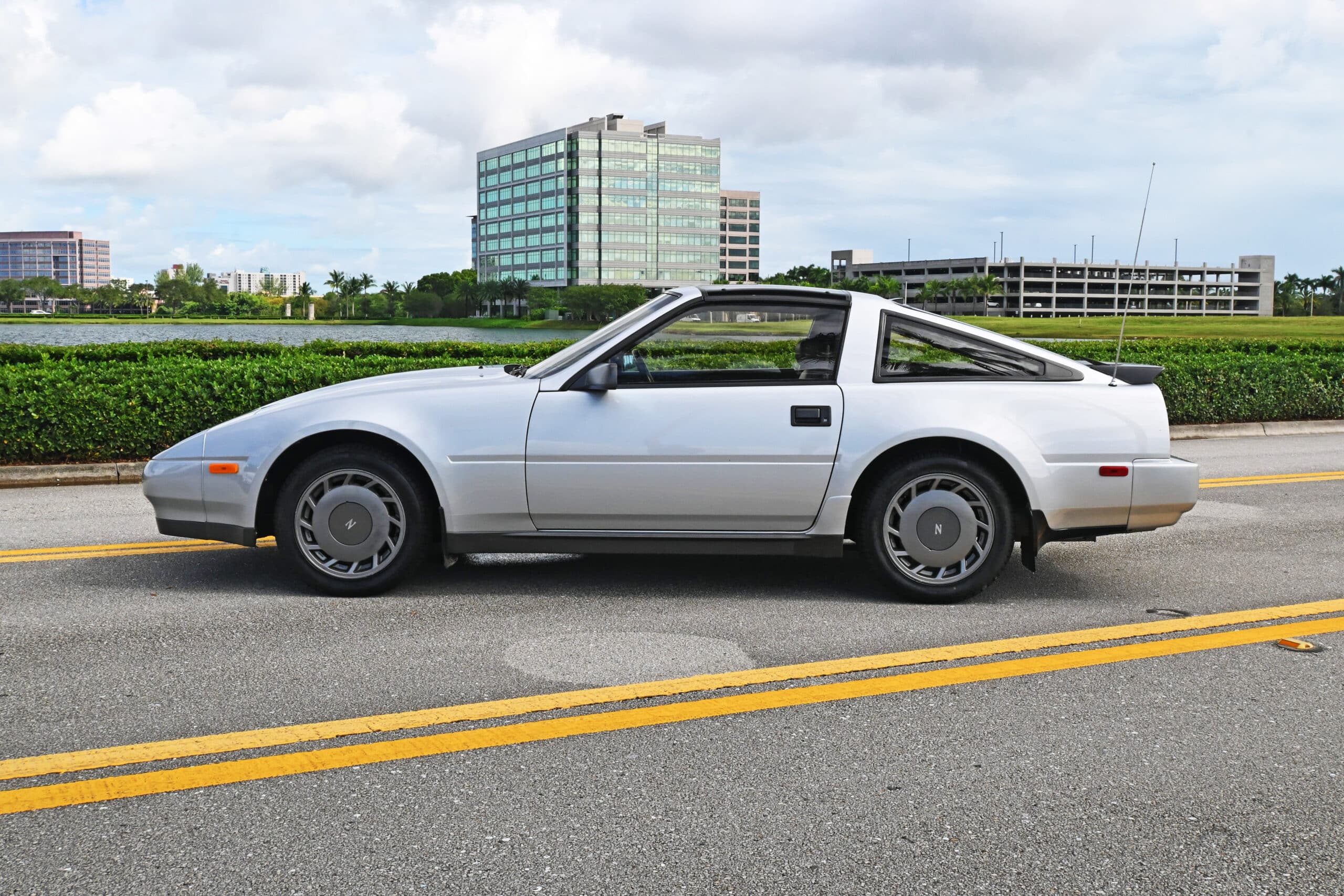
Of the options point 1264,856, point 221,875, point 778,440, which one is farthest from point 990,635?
point 221,875

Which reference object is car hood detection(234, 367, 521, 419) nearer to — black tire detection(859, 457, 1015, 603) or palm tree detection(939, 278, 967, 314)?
black tire detection(859, 457, 1015, 603)

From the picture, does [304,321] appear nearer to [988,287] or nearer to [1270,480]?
[988,287]

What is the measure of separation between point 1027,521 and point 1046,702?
158cm

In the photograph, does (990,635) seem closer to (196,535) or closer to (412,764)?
(412,764)

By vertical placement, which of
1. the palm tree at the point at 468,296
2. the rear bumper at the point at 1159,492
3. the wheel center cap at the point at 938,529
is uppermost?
the palm tree at the point at 468,296

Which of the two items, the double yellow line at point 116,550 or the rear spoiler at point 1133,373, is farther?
the double yellow line at point 116,550

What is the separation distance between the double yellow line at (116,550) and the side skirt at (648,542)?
174cm

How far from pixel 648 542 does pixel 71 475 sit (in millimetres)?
7033

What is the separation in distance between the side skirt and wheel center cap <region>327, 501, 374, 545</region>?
1.23 feet

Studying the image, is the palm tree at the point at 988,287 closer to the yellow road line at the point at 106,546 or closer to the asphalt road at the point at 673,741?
the yellow road line at the point at 106,546

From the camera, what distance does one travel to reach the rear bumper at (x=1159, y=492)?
18.1ft

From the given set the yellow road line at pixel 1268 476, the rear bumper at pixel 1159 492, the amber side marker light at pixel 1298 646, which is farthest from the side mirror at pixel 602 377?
the yellow road line at pixel 1268 476

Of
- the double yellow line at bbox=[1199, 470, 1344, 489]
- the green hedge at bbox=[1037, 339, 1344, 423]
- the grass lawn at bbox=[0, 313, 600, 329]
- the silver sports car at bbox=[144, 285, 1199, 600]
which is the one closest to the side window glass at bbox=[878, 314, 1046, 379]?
the silver sports car at bbox=[144, 285, 1199, 600]

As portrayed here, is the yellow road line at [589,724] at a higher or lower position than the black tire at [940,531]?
lower
